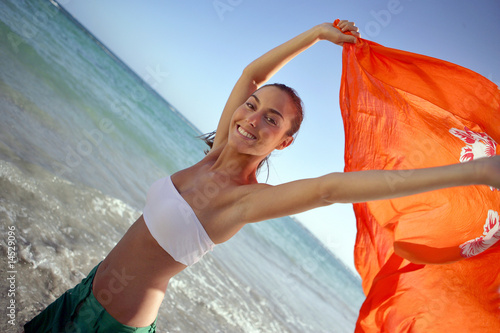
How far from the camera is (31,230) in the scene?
12.8 ft

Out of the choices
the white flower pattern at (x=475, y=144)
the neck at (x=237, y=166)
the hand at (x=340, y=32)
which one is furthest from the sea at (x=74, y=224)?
the white flower pattern at (x=475, y=144)

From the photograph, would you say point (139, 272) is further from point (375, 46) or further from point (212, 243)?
point (375, 46)

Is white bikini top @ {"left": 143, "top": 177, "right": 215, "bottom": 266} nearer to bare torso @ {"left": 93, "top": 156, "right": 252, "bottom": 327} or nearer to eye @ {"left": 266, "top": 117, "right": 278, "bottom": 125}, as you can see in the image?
bare torso @ {"left": 93, "top": 156, "right": 252, "bottom": 327}

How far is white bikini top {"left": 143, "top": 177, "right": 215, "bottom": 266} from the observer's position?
6.32 ft

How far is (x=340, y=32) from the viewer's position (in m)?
2.37

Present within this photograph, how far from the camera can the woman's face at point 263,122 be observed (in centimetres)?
210

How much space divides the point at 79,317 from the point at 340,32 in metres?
2.23

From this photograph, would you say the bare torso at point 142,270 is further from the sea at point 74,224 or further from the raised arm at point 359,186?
the sea at point 74,224

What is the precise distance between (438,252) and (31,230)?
3.80 metres

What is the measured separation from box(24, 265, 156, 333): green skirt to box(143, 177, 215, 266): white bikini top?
44cm

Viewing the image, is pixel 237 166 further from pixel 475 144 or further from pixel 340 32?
pixel 475 144

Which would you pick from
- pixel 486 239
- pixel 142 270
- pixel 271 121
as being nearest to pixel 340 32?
pixel 271 121

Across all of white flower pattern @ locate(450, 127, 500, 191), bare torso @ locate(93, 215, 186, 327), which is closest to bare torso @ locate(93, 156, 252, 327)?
bare torso @ locate(93, 215, 186, 327)

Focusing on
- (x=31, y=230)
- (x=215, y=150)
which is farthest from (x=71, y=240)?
(x=215, y=150)
